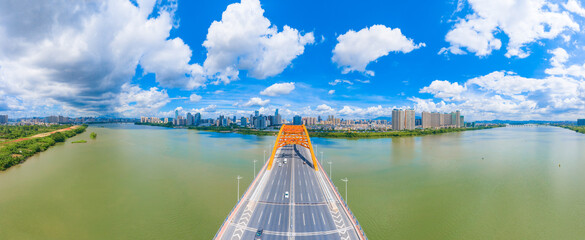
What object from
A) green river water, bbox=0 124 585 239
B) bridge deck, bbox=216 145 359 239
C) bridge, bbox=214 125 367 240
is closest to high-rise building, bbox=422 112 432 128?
green river water, bbox=0 124 585 239

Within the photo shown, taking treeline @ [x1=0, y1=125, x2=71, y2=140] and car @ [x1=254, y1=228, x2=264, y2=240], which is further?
treeline @ [x1=0, y1=125, x2=71, y2=140]

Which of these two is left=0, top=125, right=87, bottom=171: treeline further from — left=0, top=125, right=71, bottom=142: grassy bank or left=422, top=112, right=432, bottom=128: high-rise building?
left=422, top=112, right=432, bottom=128: high-rise building

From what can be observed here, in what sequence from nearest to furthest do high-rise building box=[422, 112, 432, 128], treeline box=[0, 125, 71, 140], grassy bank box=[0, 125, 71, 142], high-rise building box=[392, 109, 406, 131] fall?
grassy bank box=[0, 125, 71, 142]
treeline box=[0, 125, 71, 140]
high-rise building box=[392, 109, 406, 131]
high-rise building box=[422, 112, 432, 128]

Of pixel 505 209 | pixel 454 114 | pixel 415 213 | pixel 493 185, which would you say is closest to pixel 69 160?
pixel 415 213

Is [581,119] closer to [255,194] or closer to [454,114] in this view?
[454,114]

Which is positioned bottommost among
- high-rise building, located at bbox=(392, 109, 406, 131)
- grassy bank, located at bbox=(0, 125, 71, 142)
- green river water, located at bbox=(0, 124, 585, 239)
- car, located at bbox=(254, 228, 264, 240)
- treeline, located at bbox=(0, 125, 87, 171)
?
green river water, located at bbox=(0, 124, 585, 239)

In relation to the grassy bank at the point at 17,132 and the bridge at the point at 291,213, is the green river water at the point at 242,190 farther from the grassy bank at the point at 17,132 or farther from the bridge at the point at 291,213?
the grassy bank at the point at 17,132

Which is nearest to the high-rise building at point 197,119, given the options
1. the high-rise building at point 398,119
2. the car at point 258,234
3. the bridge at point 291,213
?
the high-rise building at point 398,119

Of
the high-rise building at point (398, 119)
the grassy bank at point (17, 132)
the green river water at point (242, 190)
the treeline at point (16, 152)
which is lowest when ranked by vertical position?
the green river water at point (242, 190)

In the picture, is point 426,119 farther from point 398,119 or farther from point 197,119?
point 197,119
